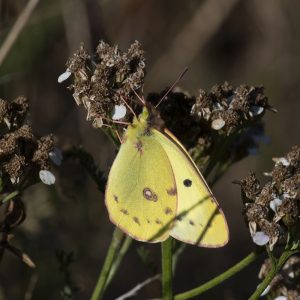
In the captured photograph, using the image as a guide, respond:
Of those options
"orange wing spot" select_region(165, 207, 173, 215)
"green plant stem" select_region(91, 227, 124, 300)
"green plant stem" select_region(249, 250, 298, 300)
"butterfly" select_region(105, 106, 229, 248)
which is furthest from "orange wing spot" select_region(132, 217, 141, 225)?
"green plant stem" select_region(249, 250, 298, 300)

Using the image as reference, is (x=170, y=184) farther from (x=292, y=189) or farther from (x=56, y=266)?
(x=56, y=266)

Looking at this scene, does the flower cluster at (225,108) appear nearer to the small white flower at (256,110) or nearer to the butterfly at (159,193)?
the small white flower at (256,110)

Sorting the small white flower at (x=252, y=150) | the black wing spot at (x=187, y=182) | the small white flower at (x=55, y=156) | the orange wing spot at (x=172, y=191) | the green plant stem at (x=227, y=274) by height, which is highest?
the small white flower at (x=55, y=156)

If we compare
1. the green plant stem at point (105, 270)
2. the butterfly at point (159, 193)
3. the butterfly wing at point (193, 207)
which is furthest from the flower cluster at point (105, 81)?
the green plant stem at point (105, 270)

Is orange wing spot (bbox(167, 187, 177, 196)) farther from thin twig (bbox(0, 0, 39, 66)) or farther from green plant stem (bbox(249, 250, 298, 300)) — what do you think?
thin twig (bbox(0, 0, 39, 66))

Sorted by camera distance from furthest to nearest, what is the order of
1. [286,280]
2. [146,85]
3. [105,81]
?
1. [146,85]
2. [286,280]
3. [105,81]

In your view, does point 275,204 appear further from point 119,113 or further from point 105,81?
point 105,81

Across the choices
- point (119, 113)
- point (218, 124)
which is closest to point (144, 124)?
point (119, 113)
